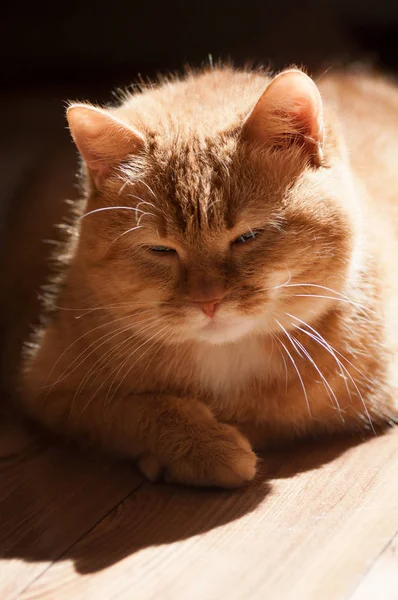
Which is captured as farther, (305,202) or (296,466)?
→ (296,466)

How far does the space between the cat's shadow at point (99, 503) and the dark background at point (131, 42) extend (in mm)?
1986

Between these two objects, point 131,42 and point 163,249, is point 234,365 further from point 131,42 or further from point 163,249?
point 131,42

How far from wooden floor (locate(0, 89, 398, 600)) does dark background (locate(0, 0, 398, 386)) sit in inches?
81.8

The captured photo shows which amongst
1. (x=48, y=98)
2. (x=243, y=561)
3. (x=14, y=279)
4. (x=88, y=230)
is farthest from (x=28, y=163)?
(x=243, y=561)

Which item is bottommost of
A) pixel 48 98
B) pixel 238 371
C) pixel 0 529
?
pixel 0 529

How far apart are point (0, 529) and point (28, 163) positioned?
2.18 m

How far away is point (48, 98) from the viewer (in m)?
4.30

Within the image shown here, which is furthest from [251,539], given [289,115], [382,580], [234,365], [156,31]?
[156,31]

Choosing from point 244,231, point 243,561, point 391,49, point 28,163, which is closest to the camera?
point 243,561

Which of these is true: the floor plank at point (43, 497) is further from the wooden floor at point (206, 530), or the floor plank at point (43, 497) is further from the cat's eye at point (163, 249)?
the cat's eye at point (163, 249)

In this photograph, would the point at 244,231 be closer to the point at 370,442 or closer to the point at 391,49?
the point at 370,442

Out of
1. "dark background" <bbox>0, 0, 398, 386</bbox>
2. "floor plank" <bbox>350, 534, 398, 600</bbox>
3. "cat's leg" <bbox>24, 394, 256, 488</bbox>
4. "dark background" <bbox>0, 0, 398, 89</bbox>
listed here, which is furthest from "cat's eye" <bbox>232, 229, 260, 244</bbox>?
"dark background" <bbox>0, 0, 398, 89</bbox>

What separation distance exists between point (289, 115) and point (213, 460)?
0.71 metres

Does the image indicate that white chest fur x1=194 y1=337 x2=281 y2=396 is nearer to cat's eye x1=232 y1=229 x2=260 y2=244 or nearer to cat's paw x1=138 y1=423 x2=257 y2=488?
cat's paw x1=138 y1=423 x2=257 y2=488
